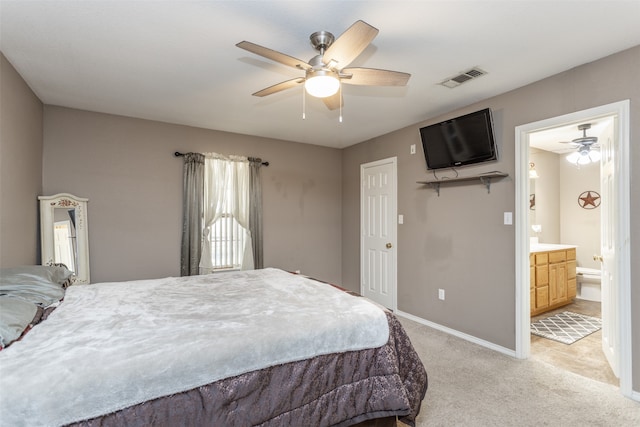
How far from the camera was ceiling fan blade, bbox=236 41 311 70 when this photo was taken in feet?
5.65

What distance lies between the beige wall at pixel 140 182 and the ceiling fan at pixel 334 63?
2.40 metres

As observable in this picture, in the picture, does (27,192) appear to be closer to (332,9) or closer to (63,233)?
(63,233)

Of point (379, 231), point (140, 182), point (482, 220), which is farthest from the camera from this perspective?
point (379, 231)

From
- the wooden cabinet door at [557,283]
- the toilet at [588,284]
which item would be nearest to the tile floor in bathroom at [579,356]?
the wooden cabinet door at [557,283]

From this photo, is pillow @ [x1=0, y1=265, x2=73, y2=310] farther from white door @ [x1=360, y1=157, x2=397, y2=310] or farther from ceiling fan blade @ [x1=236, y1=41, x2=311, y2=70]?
white door @ [x1=360, y1=157, x2=397, y2=310]

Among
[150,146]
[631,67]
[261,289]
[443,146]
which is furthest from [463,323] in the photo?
[150,146]

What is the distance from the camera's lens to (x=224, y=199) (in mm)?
4422

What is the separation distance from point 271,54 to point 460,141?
242cm

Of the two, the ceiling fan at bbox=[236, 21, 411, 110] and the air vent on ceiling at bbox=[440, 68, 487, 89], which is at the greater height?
the air vent on ceiling at bbox=[440, 68, 487, 89]

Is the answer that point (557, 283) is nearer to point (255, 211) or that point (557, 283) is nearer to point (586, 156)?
point (586, 156)

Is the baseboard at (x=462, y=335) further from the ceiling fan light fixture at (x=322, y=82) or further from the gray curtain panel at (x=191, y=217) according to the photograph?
the ceiling fan light fixture at (x=322, y=82)

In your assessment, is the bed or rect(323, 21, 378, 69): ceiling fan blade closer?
the bed

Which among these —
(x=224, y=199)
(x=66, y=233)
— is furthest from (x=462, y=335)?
(x=66, y=233)

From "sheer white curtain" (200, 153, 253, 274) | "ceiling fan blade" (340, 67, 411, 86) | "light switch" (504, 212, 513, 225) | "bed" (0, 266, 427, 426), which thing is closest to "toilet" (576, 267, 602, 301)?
"light switch" (504, 212, 513, 225)
